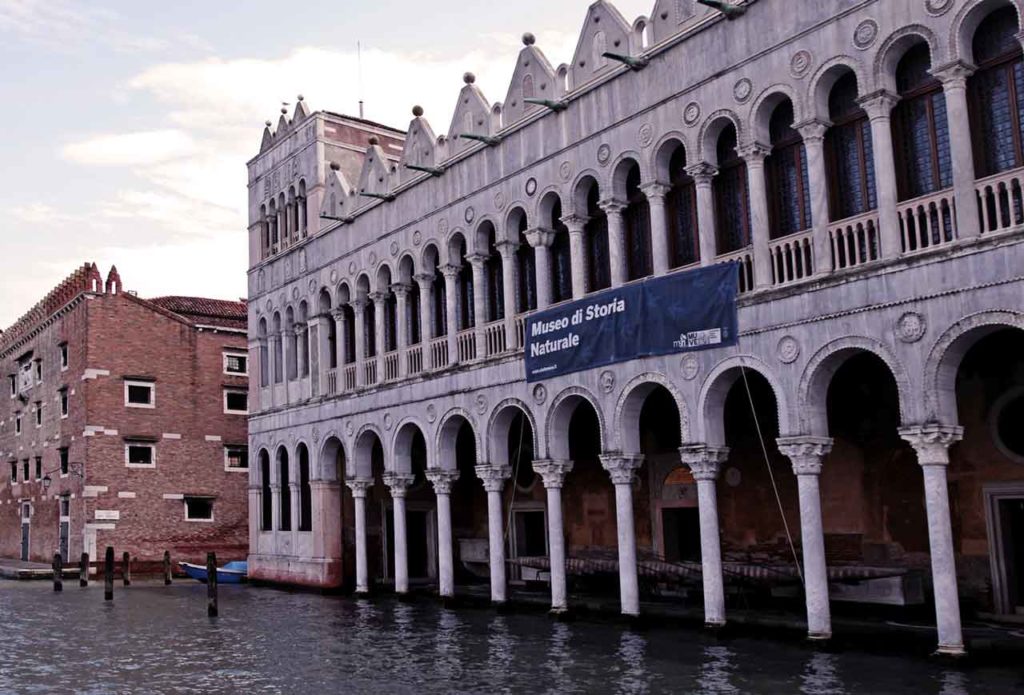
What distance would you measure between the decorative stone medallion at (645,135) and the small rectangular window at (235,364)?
2422cm

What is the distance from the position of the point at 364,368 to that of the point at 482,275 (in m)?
5.12

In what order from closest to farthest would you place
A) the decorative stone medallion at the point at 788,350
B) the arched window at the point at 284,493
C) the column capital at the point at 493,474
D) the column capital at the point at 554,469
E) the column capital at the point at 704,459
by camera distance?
1. the decorative stone medallion at the point at 788,350
2. the column capital at the point at 704,459
3. the column capital at the point at 554,469
4. the column capital at the point at 493,474
5. the arched window at the point at 284,493

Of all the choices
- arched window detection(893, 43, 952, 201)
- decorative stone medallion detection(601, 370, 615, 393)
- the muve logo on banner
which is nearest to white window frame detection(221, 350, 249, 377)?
the muve logo on banner

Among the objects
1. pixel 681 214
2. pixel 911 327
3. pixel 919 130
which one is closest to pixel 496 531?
pixel 681 214

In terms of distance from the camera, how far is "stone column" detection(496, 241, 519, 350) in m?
20.1

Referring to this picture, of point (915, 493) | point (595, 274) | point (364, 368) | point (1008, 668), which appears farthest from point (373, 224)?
point (1008, 668)

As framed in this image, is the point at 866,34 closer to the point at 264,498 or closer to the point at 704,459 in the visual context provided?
the point at 704,459

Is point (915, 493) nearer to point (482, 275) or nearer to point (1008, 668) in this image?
point (1008, 668)

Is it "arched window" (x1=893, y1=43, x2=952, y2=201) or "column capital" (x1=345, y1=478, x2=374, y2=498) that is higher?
"arched window" (x1=893, y1=43, x2=952, y2=201)

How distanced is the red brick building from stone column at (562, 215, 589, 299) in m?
21.7

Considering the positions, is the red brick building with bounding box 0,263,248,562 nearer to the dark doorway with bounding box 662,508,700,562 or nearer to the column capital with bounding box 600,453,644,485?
the dark doorway with bounding box 662,508,700,562

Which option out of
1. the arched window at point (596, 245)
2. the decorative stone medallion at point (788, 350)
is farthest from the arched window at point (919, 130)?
the arched window at point (596, 245)

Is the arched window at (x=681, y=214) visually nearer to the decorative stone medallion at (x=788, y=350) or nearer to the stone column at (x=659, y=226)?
the stone column at (x=659, y=226)

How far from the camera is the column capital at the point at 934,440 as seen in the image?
12922 mm
